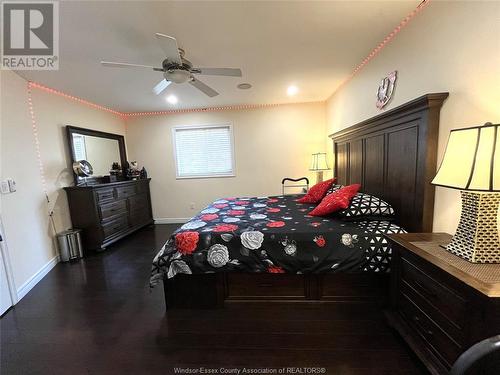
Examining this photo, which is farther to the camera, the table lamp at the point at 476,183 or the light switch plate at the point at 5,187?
the light switch plate at the point at 5,187

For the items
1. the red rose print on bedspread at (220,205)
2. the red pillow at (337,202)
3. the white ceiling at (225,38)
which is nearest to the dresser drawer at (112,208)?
the white ceiling at (225,38)

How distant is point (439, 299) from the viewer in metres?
1.15

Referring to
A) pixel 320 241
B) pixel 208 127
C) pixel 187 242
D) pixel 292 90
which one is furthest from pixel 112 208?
pixel 292 90

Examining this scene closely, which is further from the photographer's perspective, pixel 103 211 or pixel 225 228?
pixel 103 211

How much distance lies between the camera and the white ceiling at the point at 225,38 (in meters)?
1.66

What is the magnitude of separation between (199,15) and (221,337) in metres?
2.45

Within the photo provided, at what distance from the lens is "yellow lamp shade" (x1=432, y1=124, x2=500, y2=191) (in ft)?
3.33

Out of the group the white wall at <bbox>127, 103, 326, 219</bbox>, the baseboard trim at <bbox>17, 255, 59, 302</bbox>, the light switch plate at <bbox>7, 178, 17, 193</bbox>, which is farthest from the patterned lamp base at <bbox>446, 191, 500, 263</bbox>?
the light switch plate at <bbox>7, 178, 17, 193</bbox>

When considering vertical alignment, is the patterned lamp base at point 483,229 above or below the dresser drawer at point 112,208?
above

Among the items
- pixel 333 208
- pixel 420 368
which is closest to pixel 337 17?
pixel 333 208

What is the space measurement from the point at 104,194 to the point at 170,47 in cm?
273

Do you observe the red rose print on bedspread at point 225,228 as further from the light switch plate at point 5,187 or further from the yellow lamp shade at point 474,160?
the light switch plate at point 5,187

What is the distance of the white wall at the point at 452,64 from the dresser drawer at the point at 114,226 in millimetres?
4061

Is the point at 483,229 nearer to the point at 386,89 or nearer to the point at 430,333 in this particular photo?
the point at 430,333
